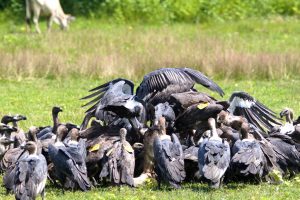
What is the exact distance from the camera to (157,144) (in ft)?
40.0

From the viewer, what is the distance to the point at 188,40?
27.5m

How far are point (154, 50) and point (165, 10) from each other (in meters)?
10.4

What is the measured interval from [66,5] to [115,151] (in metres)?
25.5

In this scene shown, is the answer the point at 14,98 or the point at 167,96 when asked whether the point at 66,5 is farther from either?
the point at 167,96

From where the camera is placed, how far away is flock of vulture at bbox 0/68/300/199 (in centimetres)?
1181

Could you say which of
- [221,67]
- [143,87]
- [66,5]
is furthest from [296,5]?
[143,87]

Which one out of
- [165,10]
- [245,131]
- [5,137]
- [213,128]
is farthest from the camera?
[165,10]

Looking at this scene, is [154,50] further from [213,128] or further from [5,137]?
[213,128]

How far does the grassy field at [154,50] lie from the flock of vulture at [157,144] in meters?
8.04

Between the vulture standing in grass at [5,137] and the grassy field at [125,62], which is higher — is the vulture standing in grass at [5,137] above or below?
above

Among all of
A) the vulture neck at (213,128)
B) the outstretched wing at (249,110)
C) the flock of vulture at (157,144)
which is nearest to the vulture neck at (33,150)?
the flock of vulture at (157,144)

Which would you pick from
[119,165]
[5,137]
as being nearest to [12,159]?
[5,137]

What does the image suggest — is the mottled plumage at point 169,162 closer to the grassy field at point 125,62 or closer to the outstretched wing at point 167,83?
the grassy field at point 125,62

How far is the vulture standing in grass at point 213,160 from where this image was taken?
11.7m
